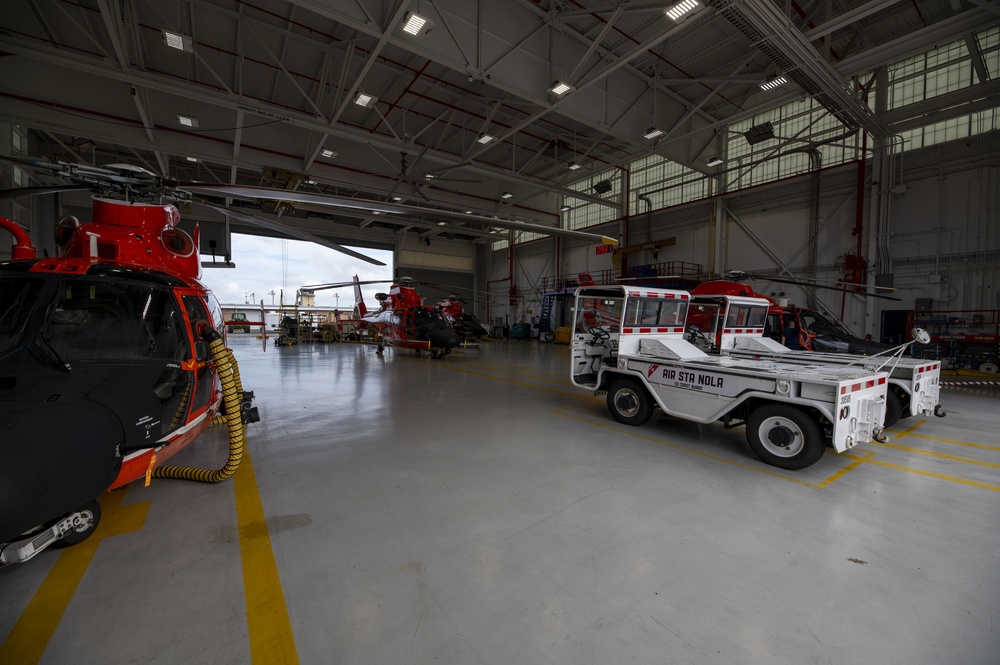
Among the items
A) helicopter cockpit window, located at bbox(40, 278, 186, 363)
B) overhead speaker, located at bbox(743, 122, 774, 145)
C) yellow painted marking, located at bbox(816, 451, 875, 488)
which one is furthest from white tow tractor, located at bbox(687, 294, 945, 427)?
overhead speaker, located at bbox(743, 122, 774, 145)

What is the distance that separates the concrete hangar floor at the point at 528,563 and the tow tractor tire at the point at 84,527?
3.9 inches

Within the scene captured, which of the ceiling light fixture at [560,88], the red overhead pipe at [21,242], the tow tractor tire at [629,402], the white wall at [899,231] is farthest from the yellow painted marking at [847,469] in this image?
the white wall at [899,231]

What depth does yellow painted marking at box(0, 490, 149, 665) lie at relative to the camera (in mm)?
1817

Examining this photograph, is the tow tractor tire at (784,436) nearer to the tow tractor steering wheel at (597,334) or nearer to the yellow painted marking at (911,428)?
the tow tractor steering wheel at (597,334)

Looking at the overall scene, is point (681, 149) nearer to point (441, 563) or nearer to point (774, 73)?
point (774, 73)

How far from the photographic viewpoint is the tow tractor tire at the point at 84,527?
101 inches

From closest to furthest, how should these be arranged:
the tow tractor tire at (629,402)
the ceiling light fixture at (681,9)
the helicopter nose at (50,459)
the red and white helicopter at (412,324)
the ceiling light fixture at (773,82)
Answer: the helicopter nose at (50,459)
the tow tractor tire at (629,402)
the ceiling light fixture at (681,9)
the ceiling light fixture at (773,82)
the red and white helicopter at (412,324)

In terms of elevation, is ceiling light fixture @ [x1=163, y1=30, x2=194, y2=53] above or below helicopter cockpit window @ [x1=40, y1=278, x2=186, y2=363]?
above

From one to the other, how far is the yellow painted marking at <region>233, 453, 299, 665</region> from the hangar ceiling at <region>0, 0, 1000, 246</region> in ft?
28.2

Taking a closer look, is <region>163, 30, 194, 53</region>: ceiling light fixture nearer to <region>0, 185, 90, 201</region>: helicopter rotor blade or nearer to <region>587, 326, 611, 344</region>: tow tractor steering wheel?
<region>0, 185, 90, 201</region>: helicopter rotor blade

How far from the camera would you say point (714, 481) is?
12.7 feet

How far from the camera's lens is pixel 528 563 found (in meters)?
2.52

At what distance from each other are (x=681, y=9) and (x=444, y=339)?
10.5m

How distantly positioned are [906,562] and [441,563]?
3.02 metres
